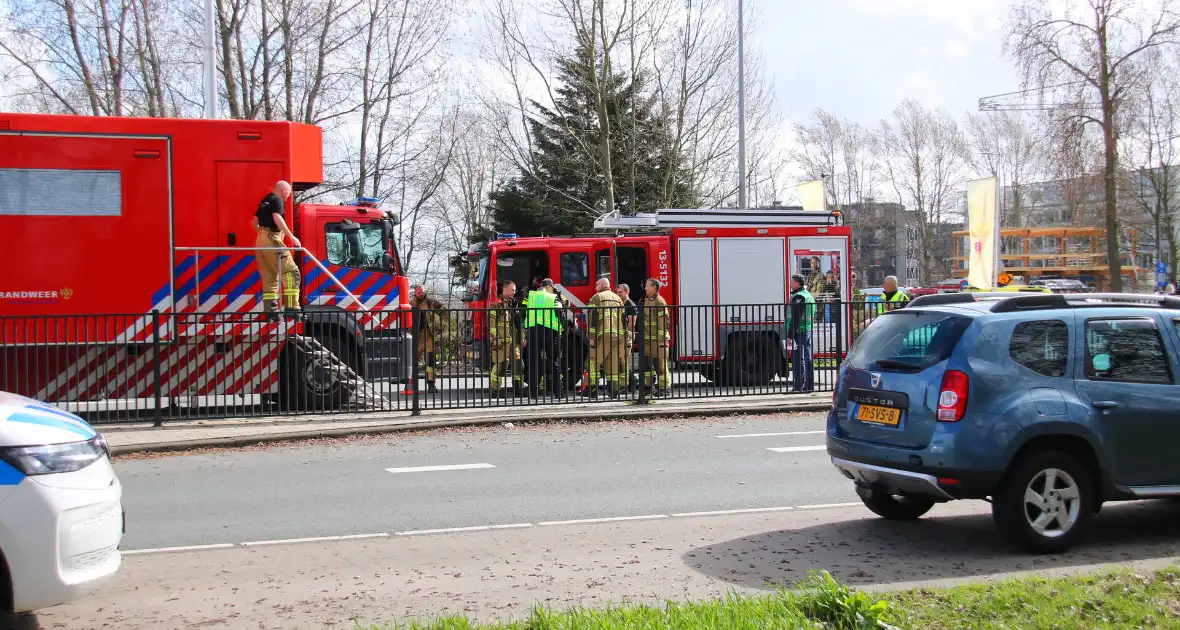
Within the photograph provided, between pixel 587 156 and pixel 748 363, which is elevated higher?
pixel 587 156

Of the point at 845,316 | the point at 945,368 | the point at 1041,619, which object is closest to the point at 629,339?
the point at 845,316

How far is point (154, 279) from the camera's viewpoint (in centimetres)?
1323

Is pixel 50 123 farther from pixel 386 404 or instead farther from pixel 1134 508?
pixel 1134 508

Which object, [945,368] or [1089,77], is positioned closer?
[945,368]

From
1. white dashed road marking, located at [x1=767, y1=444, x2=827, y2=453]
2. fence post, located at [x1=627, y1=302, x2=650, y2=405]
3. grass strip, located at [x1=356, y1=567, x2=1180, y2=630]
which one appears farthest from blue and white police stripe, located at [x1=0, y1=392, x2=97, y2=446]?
fence post, located at [x1=627, y1=302, x2=650, y2=405]

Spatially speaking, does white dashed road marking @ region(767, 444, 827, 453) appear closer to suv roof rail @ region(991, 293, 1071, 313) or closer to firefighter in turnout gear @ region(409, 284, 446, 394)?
suv roof rail @ region(991, 293, 1071, 313)

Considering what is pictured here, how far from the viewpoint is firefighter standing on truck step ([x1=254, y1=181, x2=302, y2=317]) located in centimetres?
1304

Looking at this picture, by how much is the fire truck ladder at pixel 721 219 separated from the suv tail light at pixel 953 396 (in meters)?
12.5

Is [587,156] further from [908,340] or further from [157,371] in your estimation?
[908,340]

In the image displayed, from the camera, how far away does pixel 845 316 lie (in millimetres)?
15219

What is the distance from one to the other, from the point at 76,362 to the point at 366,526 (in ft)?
22.2

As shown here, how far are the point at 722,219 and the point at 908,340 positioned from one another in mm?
12594

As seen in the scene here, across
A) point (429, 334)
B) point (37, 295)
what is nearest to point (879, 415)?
point (429, 334)

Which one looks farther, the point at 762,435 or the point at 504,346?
the point at 504,346
